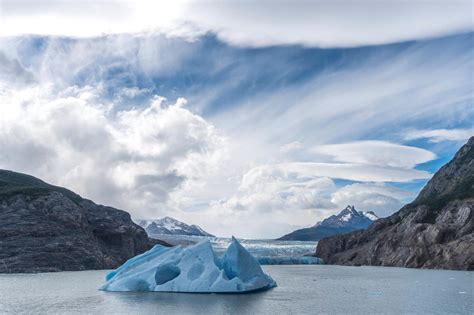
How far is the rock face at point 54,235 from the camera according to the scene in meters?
83.6

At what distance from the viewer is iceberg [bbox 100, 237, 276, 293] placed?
138ft

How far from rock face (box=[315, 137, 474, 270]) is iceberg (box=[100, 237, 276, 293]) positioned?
54346mm

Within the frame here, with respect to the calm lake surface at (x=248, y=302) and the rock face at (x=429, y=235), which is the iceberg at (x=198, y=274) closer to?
the calm lake surface at (x=248, y=302)

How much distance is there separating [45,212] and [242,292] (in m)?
67.1

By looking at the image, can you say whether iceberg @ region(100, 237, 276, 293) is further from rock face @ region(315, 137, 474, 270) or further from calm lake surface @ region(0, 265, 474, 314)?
rock face @ region(315, 137, 474, 270)

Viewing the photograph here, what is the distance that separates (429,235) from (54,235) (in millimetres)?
71360

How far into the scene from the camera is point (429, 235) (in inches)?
3762

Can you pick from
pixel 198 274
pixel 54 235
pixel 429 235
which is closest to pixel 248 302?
pixel 198 274

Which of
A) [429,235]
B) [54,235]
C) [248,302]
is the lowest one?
[248,302]

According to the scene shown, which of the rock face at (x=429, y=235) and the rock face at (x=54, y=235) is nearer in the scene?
the rock face at (x=54, y=235)

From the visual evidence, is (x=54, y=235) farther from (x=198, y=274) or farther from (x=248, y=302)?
(x=248, y=302)

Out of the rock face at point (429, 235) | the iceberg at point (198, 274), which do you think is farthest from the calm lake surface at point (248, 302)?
the rock face at point (429, 235)

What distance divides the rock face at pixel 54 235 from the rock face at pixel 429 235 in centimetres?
5496

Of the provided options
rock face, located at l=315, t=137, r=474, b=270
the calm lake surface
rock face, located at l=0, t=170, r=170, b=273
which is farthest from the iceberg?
rock face, located at l=315, t=137, r=474, b=270
